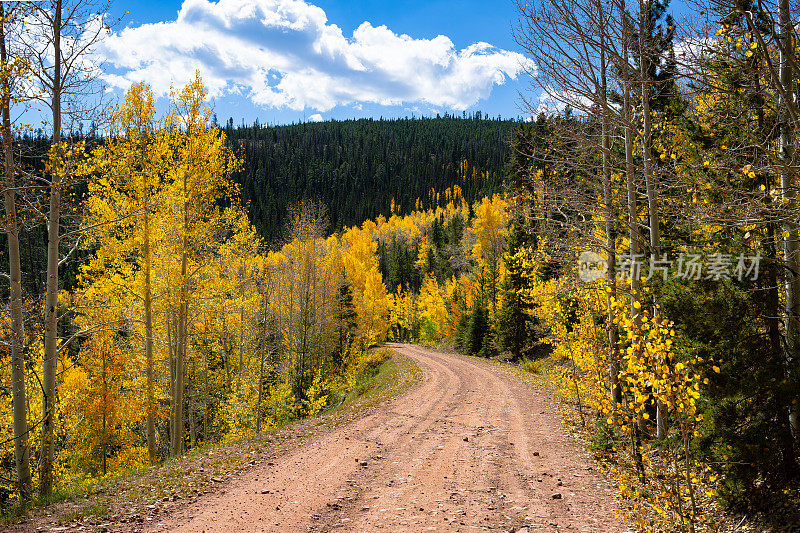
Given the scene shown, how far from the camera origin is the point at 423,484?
719 cm

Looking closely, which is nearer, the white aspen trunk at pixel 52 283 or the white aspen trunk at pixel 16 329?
the white aspen trunk at pixel 16 329

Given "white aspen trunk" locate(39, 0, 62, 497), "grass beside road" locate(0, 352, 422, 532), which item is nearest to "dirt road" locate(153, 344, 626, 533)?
"grass beside road" locate(0, 352, 422, 532)

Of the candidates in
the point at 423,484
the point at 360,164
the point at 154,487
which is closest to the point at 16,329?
the point at 154,487

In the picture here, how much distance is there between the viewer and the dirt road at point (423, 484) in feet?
19.2

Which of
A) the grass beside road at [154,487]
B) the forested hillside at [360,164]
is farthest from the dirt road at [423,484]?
the forested hillside at [360,164]

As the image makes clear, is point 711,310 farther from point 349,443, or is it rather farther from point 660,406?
point 349,443

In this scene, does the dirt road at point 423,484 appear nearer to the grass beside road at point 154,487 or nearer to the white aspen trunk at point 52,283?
the grass beside road at point 154,487

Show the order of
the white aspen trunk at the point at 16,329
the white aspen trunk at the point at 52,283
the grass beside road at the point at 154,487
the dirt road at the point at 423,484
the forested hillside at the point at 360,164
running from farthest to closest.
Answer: the forested hillside at the point at 360,164 → the white aspen trunk at the point at 52,283 → the white aspen trunk at the point at 16,329 → the grass beside road at the point at 154,487 → the dirt road at the point at 423,484

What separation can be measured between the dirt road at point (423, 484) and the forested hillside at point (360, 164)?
118797 millimetres

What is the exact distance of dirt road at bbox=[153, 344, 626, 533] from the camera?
5867mm

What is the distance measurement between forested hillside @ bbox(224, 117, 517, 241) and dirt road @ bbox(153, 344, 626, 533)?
11880 cm

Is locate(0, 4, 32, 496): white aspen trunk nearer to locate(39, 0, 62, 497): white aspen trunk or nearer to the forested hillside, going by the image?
locate(39, 0, 62, 497): white aspen trunk

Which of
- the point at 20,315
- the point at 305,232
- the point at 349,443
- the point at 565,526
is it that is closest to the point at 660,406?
the point at 565,526

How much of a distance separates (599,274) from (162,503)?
8768 mm
